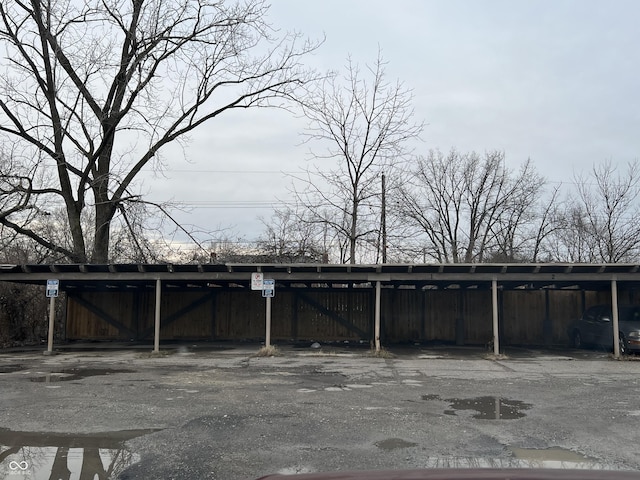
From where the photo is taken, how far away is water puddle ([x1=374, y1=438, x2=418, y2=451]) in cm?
660

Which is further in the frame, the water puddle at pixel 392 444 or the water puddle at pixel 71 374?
the water puddle at pixel 71 374

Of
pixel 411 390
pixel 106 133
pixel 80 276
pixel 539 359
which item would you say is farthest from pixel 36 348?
pixel 539 359

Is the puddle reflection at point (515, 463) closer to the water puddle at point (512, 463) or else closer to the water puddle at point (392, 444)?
the water puddle at point (512, 463)

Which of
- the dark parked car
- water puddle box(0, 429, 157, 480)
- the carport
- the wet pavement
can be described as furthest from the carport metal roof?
water puddle box(0, 429, 157, 480)

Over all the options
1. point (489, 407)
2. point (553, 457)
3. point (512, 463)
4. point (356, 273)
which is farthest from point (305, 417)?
point (356, 273)

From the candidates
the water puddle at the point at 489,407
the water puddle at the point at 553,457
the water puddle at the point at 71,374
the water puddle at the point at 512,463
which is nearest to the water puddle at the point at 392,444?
the water puddle at the point at 512,463

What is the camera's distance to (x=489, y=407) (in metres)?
9.19

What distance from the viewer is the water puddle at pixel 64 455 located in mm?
5668

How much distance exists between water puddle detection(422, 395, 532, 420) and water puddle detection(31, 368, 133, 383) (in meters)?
7.53

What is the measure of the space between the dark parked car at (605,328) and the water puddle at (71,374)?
557 inches

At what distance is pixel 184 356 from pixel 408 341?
9.09 meters

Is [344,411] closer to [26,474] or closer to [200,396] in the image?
[200,396]

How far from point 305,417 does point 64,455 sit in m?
3.31

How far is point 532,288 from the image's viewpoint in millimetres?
21844
